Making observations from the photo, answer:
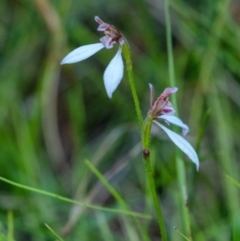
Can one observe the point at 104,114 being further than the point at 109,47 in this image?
Yes

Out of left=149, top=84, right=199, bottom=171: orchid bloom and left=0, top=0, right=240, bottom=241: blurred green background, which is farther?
left=0, top=0, right=240, bottom=241: blurred green background

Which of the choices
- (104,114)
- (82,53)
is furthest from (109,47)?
(104,114)

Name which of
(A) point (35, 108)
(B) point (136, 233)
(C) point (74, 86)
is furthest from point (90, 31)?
(B) point (136, 233)

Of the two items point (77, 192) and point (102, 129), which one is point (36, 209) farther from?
point (102, 129)

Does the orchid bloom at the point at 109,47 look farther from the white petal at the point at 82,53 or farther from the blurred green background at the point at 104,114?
the blurred green background at the point at 104,114

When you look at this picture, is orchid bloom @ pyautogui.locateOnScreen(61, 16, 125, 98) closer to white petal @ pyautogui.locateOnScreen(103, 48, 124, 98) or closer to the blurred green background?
white petal @ pyautogui.locateOnScreen(103, 48, 124, 98)

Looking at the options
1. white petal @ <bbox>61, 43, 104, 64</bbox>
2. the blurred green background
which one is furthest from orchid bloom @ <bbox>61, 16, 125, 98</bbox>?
the blurred green background

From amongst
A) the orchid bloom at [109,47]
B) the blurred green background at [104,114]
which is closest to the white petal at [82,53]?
the orchid bloom at [109,47]

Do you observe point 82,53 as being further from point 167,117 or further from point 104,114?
point 104,114

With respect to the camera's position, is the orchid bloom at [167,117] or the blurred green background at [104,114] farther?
the blurred green background at [104,114]
